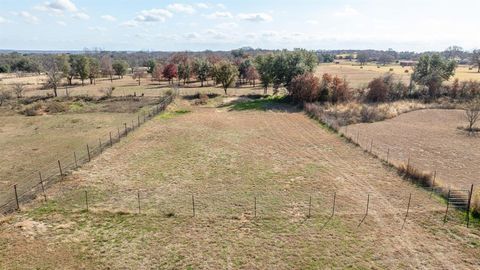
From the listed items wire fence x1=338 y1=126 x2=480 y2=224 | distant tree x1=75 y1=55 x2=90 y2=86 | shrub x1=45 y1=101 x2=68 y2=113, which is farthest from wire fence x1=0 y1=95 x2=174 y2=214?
distant tree x1=75 y1=55 x2=90 y2=86

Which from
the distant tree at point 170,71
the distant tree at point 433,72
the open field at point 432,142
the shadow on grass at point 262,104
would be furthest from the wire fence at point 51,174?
the distant tree at point 170,71

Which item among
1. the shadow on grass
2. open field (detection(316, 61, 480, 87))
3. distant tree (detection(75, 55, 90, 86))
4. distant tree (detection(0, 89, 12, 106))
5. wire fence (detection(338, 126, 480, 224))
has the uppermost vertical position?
distant tree (detection(75, 55, 90, 86))

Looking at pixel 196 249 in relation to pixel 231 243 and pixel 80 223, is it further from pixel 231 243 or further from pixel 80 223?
pixel 80 223

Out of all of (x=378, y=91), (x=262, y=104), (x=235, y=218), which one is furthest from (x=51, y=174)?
(x=378, y=91)

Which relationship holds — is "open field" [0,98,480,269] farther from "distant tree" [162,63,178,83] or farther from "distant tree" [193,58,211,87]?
"distant tree" [162,63,178,83]

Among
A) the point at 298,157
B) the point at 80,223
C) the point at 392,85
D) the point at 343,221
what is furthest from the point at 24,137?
the point at 392,85

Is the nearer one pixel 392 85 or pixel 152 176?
pixel 152 176
